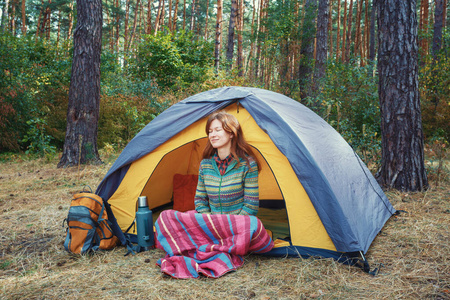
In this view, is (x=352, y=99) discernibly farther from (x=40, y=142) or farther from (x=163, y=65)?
(x=163, y=65)

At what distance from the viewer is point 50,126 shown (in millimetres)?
7738

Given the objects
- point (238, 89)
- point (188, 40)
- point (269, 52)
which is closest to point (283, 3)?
point (269, 52)

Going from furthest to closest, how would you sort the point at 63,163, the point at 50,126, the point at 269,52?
the point at 269,52
the point at 50,126
the point at 63,163

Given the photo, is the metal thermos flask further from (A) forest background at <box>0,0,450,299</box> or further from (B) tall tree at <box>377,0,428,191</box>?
(B) tall tree at <box>377,0,428,191</box>

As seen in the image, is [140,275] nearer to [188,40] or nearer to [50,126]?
[50,126]

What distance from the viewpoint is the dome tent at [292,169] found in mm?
2479

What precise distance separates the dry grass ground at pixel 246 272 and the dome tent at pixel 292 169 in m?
0.17

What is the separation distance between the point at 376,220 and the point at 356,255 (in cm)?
74

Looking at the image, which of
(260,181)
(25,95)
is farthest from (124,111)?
(260,181)

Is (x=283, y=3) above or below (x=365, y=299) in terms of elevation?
above

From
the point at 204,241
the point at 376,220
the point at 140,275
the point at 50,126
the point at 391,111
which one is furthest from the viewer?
the point at 50,126

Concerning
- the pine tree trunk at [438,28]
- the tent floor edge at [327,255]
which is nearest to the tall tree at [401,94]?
the tent floor edge at [327,255]

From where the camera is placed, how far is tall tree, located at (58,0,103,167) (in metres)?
5.65

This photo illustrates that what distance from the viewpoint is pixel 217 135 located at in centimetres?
263
